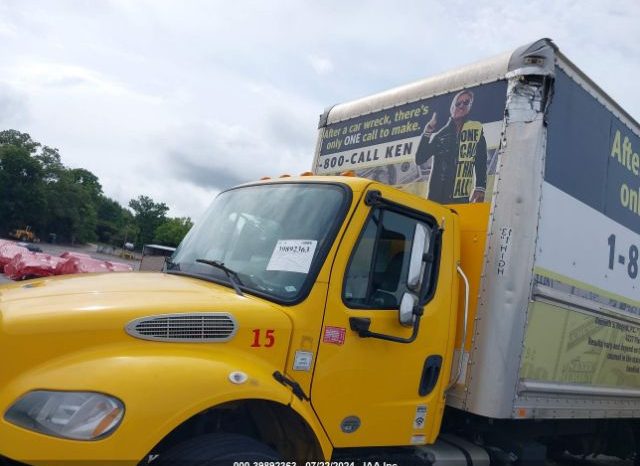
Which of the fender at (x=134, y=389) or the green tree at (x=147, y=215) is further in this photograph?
the green tree at (x=147, y=215)

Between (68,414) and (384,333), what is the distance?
181 cm

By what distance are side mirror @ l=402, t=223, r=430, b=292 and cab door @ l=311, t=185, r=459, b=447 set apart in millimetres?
64

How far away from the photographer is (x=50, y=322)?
261 cm

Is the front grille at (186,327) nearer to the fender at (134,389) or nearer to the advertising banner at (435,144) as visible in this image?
the fender at (134,389)

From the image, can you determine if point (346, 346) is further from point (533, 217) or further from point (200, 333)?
point (533, 217)

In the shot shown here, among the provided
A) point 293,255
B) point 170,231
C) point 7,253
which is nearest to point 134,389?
point 293,255

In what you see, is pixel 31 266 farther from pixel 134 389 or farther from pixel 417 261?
pixel 134 389

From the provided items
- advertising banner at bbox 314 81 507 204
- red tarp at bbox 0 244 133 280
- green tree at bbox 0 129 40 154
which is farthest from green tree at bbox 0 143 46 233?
advertising banner at bbox 314 81 507 204

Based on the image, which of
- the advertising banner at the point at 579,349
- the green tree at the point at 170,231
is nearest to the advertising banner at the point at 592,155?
the advertising banner at the point at 579,349

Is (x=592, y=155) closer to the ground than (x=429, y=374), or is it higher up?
higher up

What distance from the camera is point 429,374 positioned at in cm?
386

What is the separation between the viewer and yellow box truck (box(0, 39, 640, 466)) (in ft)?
8.52

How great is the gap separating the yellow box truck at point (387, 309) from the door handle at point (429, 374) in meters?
0.01

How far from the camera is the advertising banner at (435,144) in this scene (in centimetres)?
435
